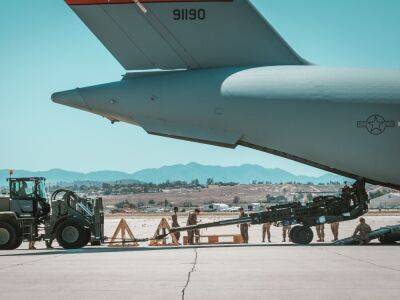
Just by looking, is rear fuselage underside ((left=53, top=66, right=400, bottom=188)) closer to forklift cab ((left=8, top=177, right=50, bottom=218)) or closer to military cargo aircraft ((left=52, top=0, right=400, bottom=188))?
military cargo aircraft ((left=52, top=0, right=400, bottom=188))

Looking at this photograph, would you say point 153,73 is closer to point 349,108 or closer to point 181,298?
point 349,108

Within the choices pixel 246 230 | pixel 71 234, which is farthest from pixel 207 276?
pixel 246 230

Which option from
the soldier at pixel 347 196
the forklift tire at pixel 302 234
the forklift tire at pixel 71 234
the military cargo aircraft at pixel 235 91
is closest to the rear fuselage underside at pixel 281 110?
the military cargo aircraft at pixel 235 91

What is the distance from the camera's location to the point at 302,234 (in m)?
19.6

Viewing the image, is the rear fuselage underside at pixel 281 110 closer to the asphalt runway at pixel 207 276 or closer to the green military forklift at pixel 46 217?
the green military forklift at pixel 46 217

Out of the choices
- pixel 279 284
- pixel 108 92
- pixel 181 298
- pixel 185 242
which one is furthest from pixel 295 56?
pixel 181 298

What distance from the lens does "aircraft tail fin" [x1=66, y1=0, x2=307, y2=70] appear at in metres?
18.6

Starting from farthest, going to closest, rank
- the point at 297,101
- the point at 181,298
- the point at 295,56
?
the point at 295,56, the point at 297,101, the point at 181,298

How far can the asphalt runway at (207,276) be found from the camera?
8.73 metres

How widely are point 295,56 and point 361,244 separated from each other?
6001 mm

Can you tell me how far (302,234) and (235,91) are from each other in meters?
4.88

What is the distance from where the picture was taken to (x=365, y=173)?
19109mm

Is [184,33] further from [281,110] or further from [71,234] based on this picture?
[71,234]

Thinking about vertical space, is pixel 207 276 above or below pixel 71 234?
below
